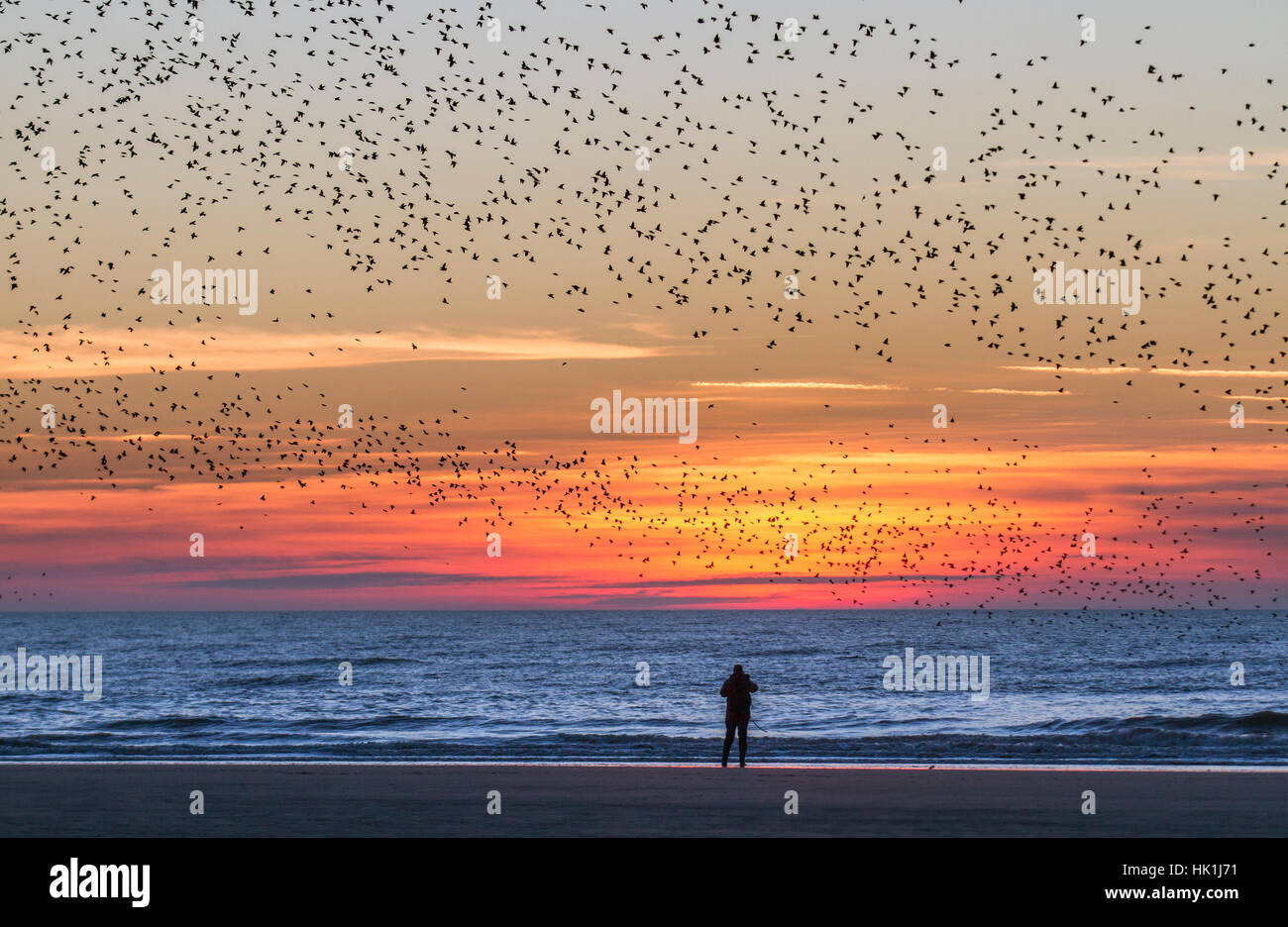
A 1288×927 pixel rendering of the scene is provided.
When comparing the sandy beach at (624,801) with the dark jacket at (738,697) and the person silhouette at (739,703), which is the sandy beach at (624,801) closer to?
the person silhouette at (739,703)

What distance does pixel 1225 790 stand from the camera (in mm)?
20984

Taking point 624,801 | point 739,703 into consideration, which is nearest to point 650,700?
point 739,703

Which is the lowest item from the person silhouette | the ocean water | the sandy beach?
the ocean water

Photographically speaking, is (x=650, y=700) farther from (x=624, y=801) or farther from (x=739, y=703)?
(x=624, y=801)

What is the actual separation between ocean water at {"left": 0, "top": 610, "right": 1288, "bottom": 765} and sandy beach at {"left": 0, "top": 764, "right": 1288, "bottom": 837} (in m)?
6.07

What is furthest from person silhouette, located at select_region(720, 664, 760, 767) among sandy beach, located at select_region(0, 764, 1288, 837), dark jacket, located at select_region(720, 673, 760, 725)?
sandy beach, located at select_region(0, 764, 1288, 837)

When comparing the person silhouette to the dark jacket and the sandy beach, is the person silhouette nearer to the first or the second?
the dark jacket

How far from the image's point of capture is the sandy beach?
17.3m

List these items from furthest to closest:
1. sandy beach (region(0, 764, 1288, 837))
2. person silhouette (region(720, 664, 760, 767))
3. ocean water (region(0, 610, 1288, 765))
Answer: ocean water (region(0, 610, 1288, 765))
person silhouette (region(720, 664, 760, 767))
sandy beach (region(0, 764, 1288, 837))

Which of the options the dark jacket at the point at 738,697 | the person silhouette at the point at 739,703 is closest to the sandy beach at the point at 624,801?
the person silhouette at the point at 739,703

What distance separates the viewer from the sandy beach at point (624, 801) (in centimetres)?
1728
